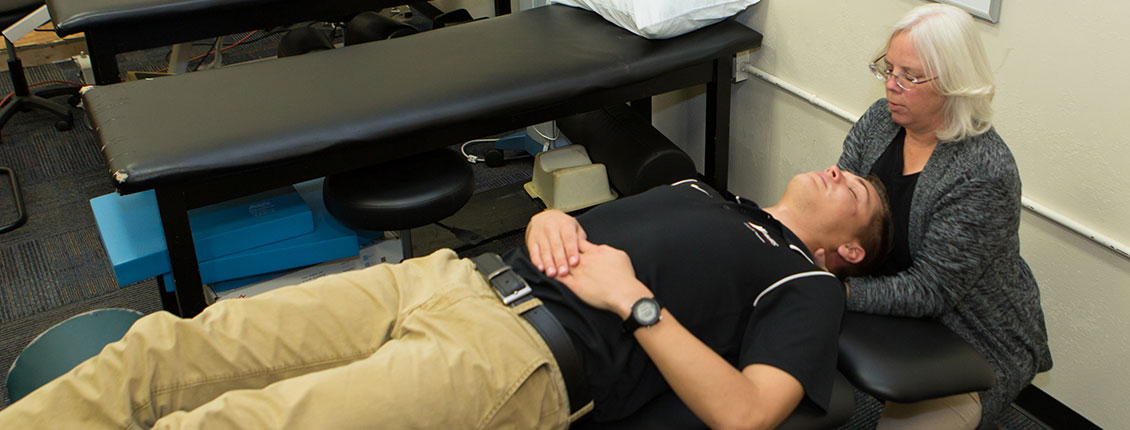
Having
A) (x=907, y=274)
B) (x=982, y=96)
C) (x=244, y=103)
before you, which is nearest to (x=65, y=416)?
(x=244, y=103)

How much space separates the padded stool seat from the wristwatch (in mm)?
1030

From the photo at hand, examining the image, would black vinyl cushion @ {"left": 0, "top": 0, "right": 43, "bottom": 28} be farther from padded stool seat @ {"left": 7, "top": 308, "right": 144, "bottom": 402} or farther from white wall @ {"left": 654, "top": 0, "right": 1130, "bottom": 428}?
white wall @ {"left": 654, "top": 0, "right": 1130, "bottom": 428}

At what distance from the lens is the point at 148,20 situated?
2309 mm

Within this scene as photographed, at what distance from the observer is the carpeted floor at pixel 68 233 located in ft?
7.50

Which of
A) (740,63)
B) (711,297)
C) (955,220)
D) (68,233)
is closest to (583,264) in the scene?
(711,297)

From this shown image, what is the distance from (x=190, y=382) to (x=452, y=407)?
15.4 inches

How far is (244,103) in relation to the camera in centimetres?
188

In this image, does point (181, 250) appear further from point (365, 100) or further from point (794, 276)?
point (794, 276)

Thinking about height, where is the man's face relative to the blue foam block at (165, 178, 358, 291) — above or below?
above

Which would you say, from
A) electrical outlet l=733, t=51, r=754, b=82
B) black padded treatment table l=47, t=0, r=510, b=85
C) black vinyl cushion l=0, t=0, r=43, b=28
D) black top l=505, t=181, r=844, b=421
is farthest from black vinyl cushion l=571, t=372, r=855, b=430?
black vinyl cushion l=0, t=0, r=43, b=28

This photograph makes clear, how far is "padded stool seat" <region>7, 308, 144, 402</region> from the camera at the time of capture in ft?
5.39

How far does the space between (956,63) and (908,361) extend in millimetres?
473

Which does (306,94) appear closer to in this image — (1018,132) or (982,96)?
(982,96)

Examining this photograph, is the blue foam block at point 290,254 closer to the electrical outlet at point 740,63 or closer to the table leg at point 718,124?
the table leg at point 718,124
